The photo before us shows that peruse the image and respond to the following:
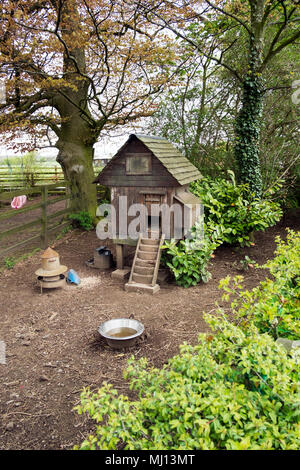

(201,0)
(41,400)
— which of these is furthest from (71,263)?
(201,0)

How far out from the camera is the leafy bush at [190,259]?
6.31 meters

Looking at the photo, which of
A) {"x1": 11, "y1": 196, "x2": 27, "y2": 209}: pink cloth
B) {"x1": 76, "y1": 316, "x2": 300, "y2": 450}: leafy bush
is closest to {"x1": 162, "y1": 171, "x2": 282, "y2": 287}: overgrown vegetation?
{"x1": 11, "y1": 196, "x2": 27, "y2": 209}: pink cloth

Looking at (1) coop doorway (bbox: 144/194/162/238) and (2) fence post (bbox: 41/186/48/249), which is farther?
(2) fence post (bbox: 41/186/48/249)

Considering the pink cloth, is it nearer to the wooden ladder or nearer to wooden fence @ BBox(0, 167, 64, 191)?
the wooden ladder

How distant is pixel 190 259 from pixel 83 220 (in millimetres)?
4887

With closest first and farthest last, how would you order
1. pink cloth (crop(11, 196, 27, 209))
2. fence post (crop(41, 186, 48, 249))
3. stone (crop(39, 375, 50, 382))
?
stone (crop(39, 375, 50, 382)), pink cloth (crop(11, 196, 27, 209)), fence post (crop(41, 186, 48, 249))

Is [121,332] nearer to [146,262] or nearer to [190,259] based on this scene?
[146,262]

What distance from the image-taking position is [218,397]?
193cm

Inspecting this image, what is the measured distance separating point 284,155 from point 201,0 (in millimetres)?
4499

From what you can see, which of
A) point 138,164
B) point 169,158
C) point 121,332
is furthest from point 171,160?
point 121,332

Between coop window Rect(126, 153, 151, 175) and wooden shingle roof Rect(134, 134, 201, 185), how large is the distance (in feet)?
0.82

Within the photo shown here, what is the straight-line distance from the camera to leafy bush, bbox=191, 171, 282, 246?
24.6 feet

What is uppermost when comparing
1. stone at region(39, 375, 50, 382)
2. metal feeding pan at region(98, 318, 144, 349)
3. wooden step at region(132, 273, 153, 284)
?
wooden step at region(132, 273, 153, 284)

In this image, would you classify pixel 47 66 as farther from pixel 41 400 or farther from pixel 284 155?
pixel 41 400
